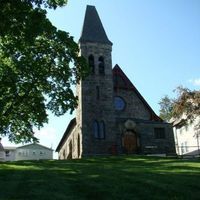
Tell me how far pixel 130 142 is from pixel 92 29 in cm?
1421

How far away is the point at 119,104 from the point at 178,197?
3579 centimetres

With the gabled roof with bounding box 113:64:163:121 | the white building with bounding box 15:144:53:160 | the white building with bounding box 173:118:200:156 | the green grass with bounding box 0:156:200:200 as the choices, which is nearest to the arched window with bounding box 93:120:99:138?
the gabled roof with bounding box 113:64:163:121

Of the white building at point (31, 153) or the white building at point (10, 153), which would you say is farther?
the white building at point (31, 153)

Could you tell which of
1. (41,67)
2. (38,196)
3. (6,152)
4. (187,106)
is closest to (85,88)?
(187,106)

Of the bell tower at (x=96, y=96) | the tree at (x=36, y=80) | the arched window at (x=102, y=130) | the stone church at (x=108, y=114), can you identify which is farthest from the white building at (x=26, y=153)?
the tree at (x=36, y=80)

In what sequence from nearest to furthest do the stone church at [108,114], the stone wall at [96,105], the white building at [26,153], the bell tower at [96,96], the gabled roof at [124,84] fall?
the stone wall at [96,105] < the bell tower at [96,96] < the stone church at [108,114] < the gabled roof at [124,84] < the white building at [26,153]

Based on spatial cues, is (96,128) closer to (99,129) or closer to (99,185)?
(99,129)

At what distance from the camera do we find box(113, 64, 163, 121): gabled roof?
171ft

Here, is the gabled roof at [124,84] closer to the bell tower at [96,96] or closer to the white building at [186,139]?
the bell tower at [96,96]

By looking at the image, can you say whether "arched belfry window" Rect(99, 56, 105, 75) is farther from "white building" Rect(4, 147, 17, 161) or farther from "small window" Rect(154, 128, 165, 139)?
"white building" Rect(4, 147, 17, 161)

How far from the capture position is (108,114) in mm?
48062

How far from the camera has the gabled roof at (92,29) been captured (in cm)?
5053

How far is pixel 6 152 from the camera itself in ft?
341

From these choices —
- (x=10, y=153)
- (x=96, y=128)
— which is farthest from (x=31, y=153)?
(x=96, y=128)
